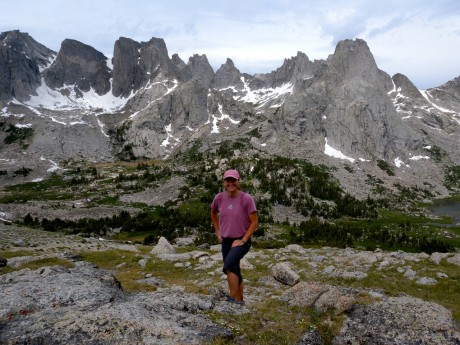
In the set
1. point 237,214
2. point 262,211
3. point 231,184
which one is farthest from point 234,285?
point 262,211

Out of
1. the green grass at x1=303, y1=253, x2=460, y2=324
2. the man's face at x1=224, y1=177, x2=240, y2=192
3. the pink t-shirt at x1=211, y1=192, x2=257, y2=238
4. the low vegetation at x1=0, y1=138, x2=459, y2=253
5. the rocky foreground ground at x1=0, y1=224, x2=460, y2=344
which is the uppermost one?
the man's face at x1=224, y1=177, x2=240, y2=192

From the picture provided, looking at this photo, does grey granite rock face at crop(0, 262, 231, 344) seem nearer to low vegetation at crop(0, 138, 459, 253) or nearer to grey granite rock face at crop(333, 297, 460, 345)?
grey granite rock face at crop(333, 297, 460, 345)

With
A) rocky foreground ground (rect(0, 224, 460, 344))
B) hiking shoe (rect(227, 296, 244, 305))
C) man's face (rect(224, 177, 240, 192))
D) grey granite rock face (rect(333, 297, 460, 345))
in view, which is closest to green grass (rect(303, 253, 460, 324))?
grey granite rock face (rect(333, 297, 460, 345))

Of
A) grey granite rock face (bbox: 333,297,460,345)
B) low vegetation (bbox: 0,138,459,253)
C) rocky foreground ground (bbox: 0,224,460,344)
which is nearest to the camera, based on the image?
rocky foreground ground (bbox: 0,224,460,344)

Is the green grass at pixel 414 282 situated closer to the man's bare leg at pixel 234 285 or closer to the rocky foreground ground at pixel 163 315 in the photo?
the rocky foreground ground at pixel 163 315

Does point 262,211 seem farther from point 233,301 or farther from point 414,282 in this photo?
point 233,301

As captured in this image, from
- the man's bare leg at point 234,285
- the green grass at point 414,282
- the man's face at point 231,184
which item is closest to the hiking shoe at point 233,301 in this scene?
the man's bare leg at point 234,285

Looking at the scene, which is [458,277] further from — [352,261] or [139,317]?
[139,317]

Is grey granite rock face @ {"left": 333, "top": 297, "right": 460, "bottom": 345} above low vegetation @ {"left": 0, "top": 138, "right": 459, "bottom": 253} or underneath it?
above

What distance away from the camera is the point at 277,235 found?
11588 cm

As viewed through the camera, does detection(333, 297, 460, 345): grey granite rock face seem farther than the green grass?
No

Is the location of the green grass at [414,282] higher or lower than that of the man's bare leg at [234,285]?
lower

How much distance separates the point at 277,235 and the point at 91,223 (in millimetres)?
61093

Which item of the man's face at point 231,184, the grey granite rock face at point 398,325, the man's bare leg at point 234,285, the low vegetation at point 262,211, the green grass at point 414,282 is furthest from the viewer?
the low vegetation at point 262,211
